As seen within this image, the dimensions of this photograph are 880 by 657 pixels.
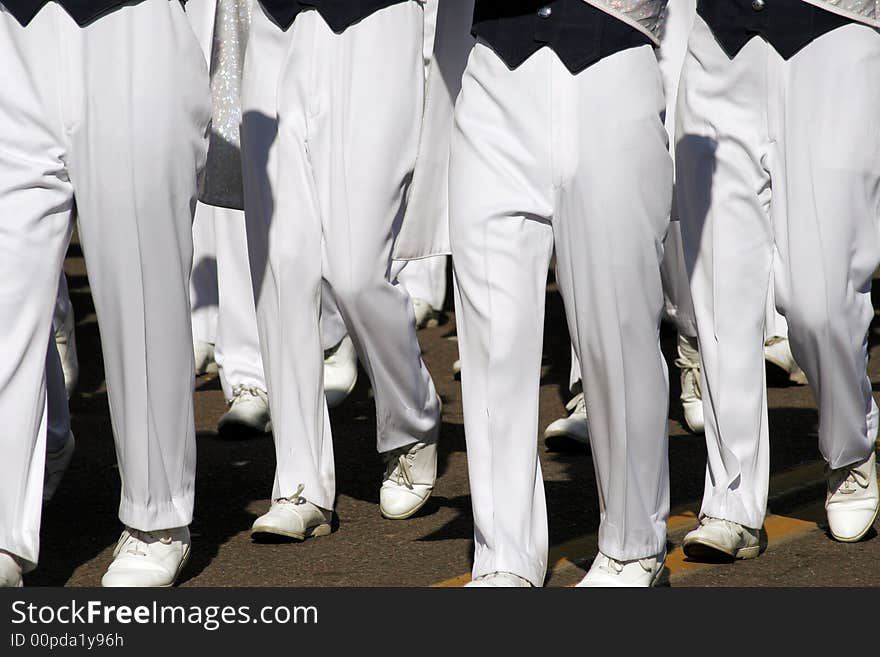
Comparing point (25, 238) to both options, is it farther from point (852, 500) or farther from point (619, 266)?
point (852, 500)

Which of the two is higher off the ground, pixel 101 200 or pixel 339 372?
pixel 101 200

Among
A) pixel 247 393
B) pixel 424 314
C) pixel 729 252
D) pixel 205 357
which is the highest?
pixel 729 252

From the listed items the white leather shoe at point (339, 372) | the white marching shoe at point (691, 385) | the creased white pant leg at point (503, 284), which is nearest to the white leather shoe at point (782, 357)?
the white marching shoe at point (691, 385)

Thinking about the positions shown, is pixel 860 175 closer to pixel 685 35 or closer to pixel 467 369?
pixel 467 369

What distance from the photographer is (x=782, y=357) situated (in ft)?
21.4

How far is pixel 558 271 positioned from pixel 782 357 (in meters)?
3.05

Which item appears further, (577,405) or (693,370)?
(693,370)

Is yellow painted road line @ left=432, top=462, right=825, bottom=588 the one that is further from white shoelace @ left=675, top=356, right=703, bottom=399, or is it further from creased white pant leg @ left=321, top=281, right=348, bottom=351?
creased white pant leg @ left=321, top=281, right=348, bottom=351

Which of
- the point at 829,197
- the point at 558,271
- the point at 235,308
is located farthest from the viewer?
the point at 235,308

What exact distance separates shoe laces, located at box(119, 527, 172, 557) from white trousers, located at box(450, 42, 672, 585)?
34.0 inches

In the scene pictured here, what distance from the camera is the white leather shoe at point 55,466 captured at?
4863mm

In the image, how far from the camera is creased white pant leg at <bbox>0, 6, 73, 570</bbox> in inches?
149

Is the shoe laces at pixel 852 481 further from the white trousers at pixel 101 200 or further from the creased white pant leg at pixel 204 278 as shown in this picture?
the creased white pant leg at pixel 204 278

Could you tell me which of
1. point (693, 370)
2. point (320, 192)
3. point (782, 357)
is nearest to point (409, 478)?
point (320, 192)
